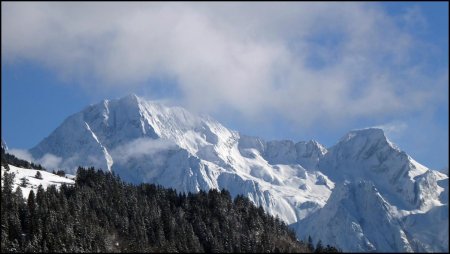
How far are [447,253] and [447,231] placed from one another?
9766mm

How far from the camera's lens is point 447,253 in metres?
191

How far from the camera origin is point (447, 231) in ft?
656
